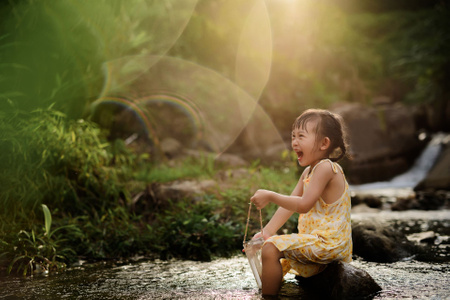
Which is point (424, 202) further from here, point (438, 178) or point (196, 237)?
point (196, 237)

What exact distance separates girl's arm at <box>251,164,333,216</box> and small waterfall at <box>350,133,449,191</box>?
832 cm

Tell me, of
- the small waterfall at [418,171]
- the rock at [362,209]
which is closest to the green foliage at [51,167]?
the rock at [362,209]

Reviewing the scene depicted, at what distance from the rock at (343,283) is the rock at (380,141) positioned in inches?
369

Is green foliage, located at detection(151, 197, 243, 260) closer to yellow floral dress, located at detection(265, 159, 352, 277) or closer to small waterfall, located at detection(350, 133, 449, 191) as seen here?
yellow floral dress, located at detection(265, 159, 352, 277)

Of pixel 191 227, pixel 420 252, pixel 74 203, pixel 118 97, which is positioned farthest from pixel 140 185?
pixel 420 252

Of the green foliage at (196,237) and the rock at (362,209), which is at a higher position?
the rock at (362,209)

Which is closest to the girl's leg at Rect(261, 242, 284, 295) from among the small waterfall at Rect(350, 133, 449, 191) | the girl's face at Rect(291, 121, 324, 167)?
the girl's face at Rect(291, 121, 324, 167)

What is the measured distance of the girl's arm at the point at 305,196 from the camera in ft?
7.04

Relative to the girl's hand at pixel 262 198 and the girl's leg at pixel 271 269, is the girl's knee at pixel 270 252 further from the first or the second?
the girl's hand at pixel 262 198

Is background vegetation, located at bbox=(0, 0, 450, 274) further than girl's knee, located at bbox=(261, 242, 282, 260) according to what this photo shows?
Yes

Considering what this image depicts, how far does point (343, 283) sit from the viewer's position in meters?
2.10

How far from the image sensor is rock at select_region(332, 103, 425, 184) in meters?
11.5

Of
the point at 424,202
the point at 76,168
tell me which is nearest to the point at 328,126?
the point at 76,168

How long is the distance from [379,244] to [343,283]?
1.24m
